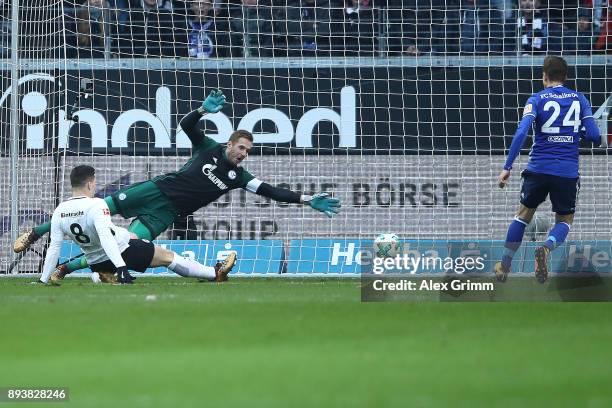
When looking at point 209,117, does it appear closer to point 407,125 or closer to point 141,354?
point 407,125

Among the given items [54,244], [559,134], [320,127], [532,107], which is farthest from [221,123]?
[532,107]

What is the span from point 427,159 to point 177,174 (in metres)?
5.29

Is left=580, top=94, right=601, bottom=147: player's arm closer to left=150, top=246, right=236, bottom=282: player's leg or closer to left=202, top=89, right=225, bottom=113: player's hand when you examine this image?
left=202, top=89, right=225, bottom=113: player's hand

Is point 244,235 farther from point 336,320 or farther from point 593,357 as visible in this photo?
point 593,357

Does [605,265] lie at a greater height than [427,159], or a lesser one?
lesser

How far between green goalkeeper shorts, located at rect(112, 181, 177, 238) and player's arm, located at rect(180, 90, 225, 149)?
2.51ft

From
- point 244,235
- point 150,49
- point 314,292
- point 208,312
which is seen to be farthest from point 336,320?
point 150,49

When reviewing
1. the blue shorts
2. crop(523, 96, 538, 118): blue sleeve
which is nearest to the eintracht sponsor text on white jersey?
the blue shorts

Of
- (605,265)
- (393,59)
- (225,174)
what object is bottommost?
(605,265)

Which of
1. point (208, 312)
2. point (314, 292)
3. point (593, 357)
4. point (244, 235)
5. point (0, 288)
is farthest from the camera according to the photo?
point (244, 235)

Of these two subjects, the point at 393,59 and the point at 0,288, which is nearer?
the point at 0,288

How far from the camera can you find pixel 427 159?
1978cm

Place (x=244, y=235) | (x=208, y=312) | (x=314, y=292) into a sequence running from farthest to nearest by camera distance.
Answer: (x=244, y=235), (x=314, y=292), (x=208, y=312)

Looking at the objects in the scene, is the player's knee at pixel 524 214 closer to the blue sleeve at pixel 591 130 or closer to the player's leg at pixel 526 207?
the player's leg at pixel 526 207
